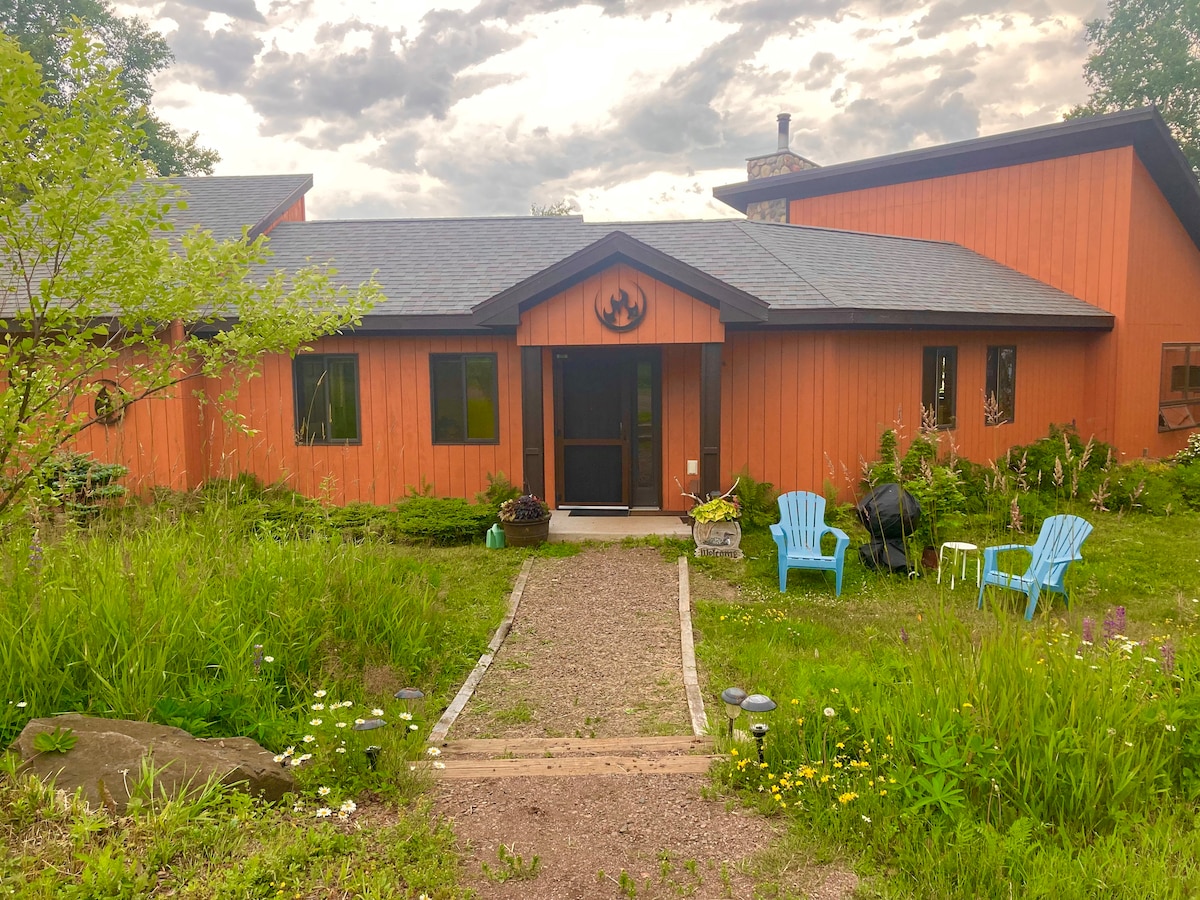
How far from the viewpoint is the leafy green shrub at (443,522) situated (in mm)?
9523

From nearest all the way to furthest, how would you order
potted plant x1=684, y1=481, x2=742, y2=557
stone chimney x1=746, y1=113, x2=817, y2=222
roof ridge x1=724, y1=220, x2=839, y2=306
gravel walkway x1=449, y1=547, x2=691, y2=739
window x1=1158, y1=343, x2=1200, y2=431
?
gravel walkway x1=449, y1=547, x2=691, y2=739, potted plant x1=684, y1=481, x2=742, y2=557, roof ridge x1=724, y1=220, x2=839, y2=306, window x1=1158, y1=343, x2=1200, y2=431, stone chimney x1=746, y1=113, x2=817, y2=222

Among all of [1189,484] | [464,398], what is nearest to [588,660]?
[464,398]

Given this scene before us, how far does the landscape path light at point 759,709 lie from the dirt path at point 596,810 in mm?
323

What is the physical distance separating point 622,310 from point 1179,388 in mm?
12179

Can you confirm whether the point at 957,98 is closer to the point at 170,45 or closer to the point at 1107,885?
the point at 170,45

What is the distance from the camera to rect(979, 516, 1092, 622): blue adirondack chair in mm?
6387

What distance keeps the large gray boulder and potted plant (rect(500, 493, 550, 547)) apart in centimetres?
573

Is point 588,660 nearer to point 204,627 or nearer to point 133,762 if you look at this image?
point 204,627

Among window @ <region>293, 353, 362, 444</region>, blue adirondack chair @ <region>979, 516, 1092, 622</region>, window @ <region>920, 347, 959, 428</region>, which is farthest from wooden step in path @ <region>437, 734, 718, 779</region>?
window @ <region>920, 347, 959, 428</region>

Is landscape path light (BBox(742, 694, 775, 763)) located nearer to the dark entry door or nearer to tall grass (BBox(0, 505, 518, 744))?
tall grass (BBox(0, 505, 518, 744))

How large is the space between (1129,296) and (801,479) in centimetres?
755

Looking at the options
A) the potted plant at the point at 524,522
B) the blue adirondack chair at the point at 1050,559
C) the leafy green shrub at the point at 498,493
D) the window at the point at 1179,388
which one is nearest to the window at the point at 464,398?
the leafy green shrub at the point at 498,493

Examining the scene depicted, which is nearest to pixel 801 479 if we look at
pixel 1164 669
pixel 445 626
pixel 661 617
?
pixel 661 617

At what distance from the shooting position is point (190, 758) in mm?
3385
